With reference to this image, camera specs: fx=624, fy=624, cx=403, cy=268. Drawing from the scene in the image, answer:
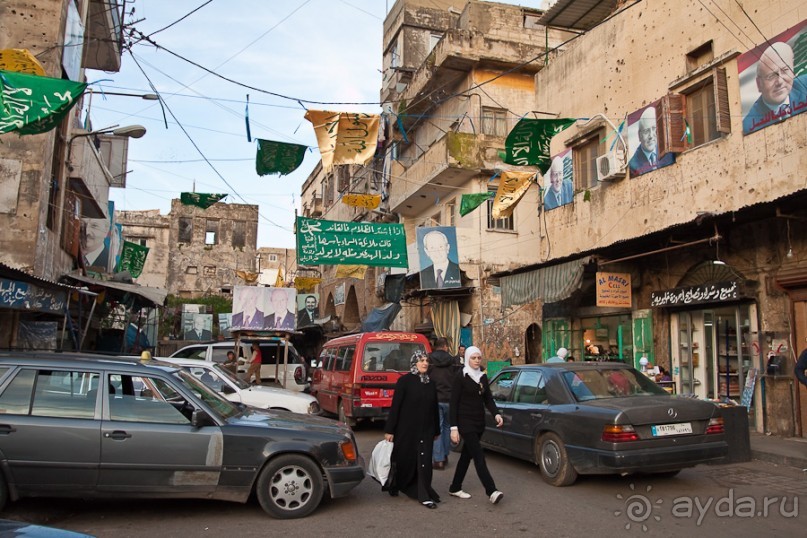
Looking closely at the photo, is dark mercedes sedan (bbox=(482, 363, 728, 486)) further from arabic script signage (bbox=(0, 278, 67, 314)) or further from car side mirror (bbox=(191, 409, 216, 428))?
arabic script signage (bbox=(0, 278, 67, 314))

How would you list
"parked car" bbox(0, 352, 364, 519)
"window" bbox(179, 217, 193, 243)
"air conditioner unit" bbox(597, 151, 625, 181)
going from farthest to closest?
"window" bbox(179, 217, 193, 243) → "air conditioner unit" bbox(597, 151, 625, 181) → "parked car" bbox(0, 352, 364, 519)

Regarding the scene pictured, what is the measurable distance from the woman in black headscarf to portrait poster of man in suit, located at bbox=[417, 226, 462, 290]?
12.8 meters

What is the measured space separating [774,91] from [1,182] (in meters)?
15.4

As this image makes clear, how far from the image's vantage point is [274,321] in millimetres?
16203

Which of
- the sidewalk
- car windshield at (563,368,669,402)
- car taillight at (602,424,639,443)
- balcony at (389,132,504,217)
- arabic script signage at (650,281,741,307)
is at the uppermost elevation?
balcony at (389,132,504,217)

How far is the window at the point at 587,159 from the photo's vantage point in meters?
15.2

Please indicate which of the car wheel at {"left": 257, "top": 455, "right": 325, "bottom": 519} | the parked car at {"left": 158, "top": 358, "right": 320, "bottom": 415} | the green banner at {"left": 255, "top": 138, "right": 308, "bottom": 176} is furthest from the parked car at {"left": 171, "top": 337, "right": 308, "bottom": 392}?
the car wheel at {"left": 257, "top": 455, "right": 325, "bottom": 519}

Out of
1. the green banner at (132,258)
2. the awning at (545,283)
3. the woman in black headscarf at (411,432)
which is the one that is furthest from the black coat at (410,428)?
the green banner at (132,258)

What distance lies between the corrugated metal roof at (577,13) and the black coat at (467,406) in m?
13.9

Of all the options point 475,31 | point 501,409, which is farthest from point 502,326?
point 501,409

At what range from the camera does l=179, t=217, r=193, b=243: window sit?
50094 mm

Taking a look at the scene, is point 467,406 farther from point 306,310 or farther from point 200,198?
point 306,310

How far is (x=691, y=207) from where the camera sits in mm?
12117

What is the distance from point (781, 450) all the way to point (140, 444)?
866cm
